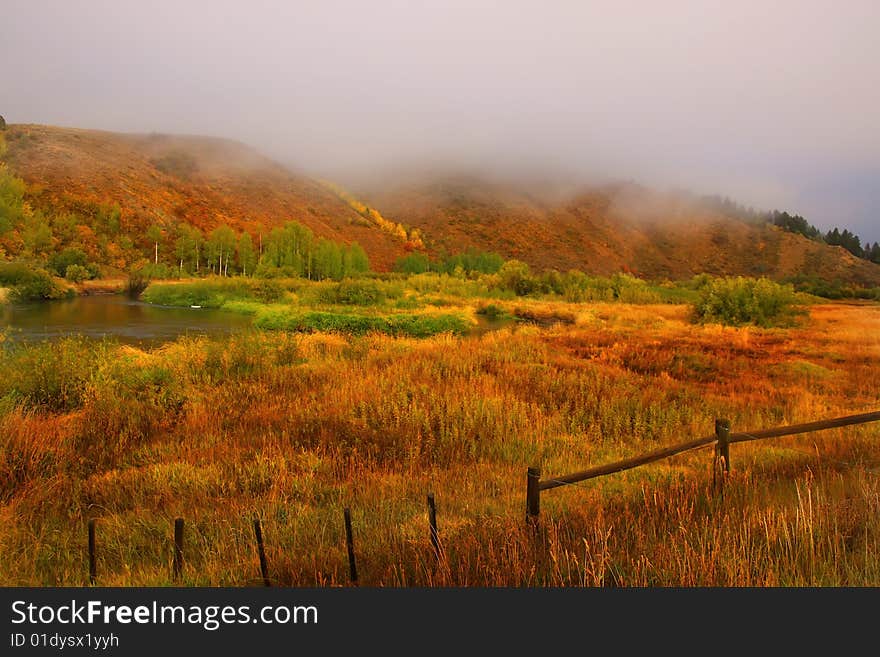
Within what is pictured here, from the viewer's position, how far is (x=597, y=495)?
19.2 feet

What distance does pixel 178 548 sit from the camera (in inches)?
138

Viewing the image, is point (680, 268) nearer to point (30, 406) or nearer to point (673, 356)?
point (673, 356)

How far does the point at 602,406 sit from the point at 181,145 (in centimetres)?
20350

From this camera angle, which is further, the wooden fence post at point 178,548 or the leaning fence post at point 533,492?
the leaning fence post at point 533,492

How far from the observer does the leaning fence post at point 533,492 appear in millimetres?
3824

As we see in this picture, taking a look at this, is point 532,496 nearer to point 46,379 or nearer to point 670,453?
point 670,453

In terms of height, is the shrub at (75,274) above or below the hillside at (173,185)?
below

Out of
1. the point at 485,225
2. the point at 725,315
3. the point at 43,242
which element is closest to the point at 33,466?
the point at 725,315

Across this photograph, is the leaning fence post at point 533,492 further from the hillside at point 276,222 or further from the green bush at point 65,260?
the hillside at point 276,222

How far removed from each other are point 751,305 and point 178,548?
36.5 metres

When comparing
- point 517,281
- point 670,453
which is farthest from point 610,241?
point 670,453

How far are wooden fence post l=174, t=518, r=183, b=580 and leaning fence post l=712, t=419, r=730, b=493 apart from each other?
5239 mm

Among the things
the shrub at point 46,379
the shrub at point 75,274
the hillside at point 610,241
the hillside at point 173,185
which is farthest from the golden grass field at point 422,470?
the hillside at point 610,241

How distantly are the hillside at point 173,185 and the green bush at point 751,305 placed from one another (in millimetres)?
78553
